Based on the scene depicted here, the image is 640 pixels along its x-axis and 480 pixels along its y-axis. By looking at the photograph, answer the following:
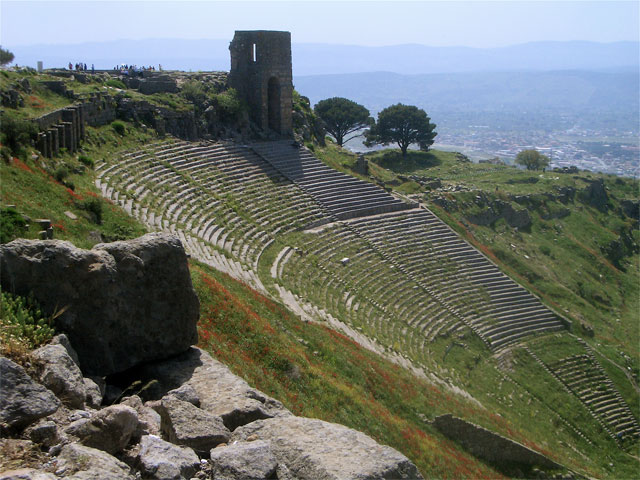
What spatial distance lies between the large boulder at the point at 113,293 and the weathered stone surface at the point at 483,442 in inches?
395

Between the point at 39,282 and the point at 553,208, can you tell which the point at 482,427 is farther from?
the point at 553,208

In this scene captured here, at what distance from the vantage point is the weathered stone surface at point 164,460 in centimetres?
566

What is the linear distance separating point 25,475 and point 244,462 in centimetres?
194

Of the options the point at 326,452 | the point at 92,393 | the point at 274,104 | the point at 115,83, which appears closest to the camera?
the point at 326,452

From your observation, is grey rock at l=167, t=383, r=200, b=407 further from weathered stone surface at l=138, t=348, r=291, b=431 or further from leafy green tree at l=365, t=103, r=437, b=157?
leafy green tree at l=365, t=103, r=437, b=157

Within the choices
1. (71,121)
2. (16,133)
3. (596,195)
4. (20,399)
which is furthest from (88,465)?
(596,195)

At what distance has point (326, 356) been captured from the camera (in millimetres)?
16969

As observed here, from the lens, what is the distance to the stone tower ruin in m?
Answer: 39.0

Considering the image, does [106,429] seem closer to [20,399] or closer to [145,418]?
[20,399]

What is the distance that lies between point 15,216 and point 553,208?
41.3 metres

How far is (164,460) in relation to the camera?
5832mm

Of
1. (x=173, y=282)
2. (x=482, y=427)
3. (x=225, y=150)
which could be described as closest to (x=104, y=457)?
(x=173, y=282)

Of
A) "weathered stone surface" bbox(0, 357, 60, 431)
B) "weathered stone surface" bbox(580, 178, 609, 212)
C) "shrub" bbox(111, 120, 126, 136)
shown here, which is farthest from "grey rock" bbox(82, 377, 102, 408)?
"weathered stone surface" bbox(580, 178, 609, 212)

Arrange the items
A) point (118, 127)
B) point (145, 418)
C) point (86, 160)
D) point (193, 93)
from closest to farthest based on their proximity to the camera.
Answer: point (145, 418)
point (86, 160)
point (118, 127)
point (193, 93)
